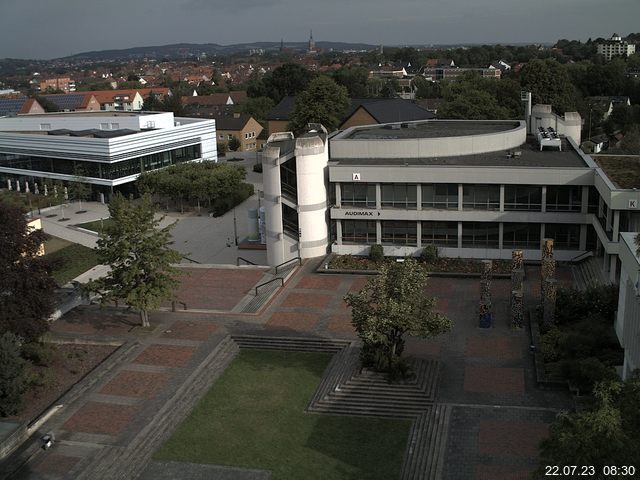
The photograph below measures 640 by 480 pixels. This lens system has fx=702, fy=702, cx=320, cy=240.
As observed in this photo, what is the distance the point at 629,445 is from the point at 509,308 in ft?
66.7

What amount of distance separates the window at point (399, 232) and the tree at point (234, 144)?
189 feet

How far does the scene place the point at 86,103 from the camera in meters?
139

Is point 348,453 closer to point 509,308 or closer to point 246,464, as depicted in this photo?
point 246,464

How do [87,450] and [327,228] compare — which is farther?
[327,228]

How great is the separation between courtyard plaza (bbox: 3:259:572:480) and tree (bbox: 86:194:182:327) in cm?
201

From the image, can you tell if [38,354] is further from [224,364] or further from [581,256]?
[581,256]

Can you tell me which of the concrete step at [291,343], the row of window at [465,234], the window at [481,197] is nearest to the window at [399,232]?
the row of window at [465,234]

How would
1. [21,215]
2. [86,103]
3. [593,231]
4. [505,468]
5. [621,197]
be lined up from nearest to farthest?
[505,468] < [21,215] < [621,197] < [593,231] < [86,103]

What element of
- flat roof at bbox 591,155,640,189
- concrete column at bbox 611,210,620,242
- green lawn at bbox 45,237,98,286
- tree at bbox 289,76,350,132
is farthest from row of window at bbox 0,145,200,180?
concrete column at bbox 611,210,620,242

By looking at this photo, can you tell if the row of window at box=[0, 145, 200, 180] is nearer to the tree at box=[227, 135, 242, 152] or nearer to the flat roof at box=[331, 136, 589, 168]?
the tree at box=[227, 135, 242, 152]

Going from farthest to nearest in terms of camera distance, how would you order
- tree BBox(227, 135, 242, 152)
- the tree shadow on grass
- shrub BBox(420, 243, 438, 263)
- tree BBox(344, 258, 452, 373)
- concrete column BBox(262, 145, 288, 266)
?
tree BBox(227, 135, 242, 152) < concrete column BBox(262, 145, 288, 266) < shrub BBox(420, 243, 438, 263) < tree BBox(344, 258, 452, 373) < the tree shadow on grass

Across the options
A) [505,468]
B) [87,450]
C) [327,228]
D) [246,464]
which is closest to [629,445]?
[505,468]

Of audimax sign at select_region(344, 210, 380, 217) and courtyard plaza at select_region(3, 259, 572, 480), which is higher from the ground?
audimax sign at select_region(344, 210, 380, 217)

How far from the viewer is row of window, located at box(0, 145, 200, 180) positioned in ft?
217
